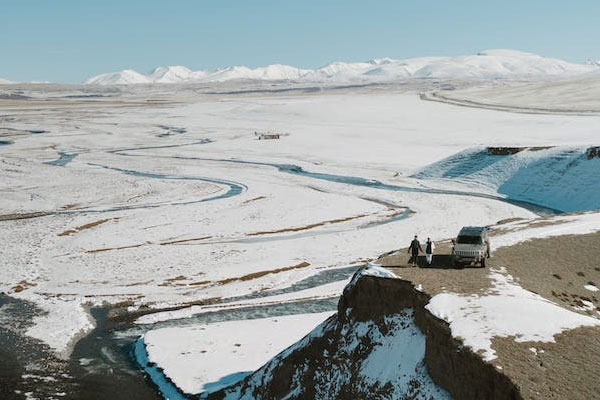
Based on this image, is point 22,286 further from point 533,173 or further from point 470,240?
point 533,173

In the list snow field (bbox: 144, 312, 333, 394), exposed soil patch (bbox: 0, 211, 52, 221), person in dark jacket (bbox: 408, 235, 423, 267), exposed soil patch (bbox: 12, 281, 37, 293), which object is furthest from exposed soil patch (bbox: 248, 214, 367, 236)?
person in dark jacket (bbox: 408, 235, 423, 267)

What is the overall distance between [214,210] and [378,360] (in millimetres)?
40348

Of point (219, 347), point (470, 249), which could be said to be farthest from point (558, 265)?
Answer: point (219, 347)

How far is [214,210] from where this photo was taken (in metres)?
59.6

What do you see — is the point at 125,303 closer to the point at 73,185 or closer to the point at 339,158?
the point at 73,185

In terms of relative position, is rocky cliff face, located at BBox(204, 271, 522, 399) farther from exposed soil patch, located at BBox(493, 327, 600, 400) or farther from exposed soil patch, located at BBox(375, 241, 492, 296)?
exposed soil patch, located at BBox(375, 241, 492, 296)

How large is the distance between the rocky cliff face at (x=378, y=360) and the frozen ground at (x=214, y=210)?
8539 millimetres

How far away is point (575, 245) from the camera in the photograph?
31047 mm

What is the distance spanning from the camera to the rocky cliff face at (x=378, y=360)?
17250mm

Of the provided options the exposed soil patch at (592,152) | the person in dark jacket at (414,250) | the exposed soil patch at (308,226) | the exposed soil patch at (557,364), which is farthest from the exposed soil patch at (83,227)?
the exposed soil patch at (592,152)

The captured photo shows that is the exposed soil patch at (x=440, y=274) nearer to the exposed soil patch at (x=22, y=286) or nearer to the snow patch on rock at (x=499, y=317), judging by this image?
the snow patch on rock at (x=499, y=317)

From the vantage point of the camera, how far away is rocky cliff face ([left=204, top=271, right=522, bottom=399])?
1725 centimetres

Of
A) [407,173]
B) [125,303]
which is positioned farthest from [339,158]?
[125,303]

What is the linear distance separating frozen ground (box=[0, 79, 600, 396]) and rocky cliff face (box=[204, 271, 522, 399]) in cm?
854
